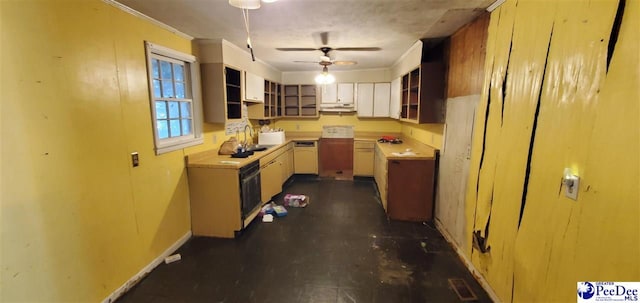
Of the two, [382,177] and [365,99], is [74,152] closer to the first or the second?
[382,177]

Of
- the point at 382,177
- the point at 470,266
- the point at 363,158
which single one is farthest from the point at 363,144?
the point at 470,266

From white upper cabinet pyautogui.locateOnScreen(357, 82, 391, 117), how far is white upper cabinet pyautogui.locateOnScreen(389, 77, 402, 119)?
16 centimetres

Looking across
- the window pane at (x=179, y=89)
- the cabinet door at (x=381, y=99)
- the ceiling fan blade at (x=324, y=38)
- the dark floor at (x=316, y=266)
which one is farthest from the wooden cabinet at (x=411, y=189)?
the window pane at (x=179, y=89)

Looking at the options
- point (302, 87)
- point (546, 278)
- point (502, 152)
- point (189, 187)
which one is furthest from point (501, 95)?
point (302, 87)

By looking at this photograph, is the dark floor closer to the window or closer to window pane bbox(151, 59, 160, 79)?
the window

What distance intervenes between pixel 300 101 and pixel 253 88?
6.01 feet

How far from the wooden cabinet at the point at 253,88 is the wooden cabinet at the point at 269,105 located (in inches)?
7.2

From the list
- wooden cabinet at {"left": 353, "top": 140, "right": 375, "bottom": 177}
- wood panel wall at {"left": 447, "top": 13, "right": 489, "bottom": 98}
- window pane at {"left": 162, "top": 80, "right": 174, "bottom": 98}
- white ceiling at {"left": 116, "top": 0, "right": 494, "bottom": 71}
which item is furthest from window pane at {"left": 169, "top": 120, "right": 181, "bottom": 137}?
wooden cabinet at {"left": 353, "top": 140, "right": 375, "bottom": 177}

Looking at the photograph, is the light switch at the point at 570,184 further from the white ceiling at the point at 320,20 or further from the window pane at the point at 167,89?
the window pane at the point at 167,89

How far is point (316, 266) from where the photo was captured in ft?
8.18

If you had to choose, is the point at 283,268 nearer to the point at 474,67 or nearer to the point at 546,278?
the point at 546,278

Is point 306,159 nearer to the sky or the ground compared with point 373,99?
nearer to the ground

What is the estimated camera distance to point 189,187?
120 inches

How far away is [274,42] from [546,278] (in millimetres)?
3237
